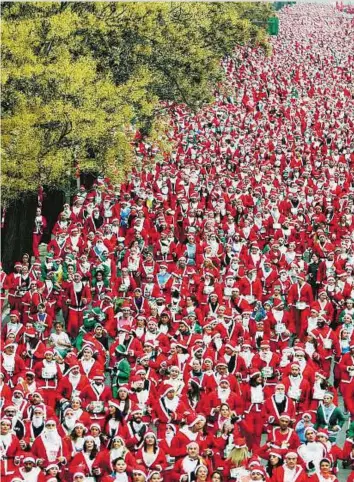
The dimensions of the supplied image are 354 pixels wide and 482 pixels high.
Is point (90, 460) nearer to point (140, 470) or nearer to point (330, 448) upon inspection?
point (140, 470)

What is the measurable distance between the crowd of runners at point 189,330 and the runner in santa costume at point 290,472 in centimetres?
2

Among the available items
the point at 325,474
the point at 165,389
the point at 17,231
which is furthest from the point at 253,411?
the point at 17,231

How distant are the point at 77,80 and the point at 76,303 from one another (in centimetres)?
421

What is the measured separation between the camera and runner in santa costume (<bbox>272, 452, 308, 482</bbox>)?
39.2 feet

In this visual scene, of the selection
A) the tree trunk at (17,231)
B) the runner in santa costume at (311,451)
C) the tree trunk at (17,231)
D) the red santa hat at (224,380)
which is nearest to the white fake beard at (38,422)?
the red santa hat at (224,380)

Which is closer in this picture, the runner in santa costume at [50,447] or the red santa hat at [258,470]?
the red santa hat at [258,470]

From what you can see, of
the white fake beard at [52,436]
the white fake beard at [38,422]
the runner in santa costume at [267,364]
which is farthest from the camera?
the runner in santa costume at [267,364]

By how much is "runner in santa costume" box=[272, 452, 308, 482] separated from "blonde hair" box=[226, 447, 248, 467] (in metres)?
0.78

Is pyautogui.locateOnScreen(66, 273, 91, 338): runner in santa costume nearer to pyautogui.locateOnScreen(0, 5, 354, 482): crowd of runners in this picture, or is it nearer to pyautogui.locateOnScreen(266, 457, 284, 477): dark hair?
pyautogui.locateOnScreen(0, 5, 354, 482): crowd of runners

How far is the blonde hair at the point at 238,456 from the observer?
12734 millimetres

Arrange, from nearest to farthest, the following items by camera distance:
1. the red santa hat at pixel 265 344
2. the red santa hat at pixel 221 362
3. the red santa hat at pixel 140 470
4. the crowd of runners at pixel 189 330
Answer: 1. the red santa hat at pixel 140 470
2. the crowd of runners at pixel 189 330
3. the red santa hat at pixel 221 362
4. the red santa hat at pixel 265 344

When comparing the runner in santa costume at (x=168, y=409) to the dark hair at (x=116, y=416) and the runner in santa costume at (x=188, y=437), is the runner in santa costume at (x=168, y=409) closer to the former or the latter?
the dark hair at (x=116, y=416)

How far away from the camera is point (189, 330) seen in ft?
55.6

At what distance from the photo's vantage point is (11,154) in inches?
817
